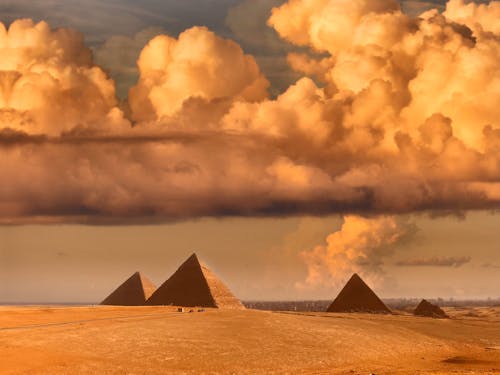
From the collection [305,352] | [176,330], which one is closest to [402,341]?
[305,352]

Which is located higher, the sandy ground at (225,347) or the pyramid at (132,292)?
the pyramid at (132,292)

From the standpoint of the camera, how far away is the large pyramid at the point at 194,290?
10019cm

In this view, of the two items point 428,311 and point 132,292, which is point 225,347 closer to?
point 132,292

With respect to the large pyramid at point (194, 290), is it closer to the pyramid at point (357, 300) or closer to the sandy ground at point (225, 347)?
the pyramid at point (357, 300)

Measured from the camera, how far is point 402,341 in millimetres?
67875

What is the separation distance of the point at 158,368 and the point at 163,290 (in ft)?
204

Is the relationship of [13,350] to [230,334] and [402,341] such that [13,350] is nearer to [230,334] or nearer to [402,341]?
[230,334]

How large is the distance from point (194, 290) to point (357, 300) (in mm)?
28223

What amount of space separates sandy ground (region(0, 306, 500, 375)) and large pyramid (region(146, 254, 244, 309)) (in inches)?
909

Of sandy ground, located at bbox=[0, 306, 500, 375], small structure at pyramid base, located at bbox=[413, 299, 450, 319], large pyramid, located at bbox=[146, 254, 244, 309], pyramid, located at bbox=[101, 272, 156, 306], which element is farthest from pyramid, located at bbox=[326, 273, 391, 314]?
sandy ground, located at bbox=[0, 306, 500, 375]

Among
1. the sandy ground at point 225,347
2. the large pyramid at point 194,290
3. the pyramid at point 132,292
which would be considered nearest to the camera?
the sandy ground at point 225,347

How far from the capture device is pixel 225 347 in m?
52.4

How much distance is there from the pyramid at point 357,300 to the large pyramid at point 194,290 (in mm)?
21036

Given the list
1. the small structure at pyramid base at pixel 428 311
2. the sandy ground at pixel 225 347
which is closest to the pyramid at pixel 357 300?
the small structure at pyramid base at pixel 428 311
